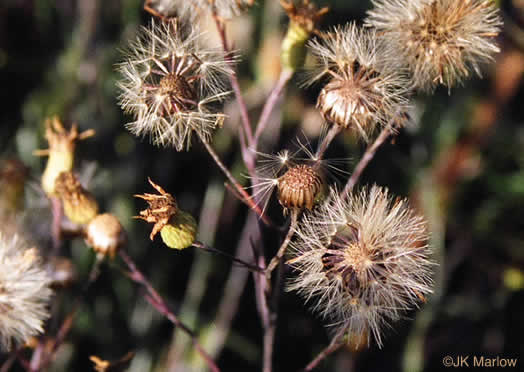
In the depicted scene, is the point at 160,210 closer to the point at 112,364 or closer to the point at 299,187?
the point at 299,187

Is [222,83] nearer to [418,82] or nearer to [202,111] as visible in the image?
[202,111]

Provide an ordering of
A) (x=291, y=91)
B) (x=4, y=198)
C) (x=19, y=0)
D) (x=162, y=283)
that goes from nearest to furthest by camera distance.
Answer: (x=4, y=198) → (x=162, y=283) → (x=291, y=91) → (x=19, y=0)

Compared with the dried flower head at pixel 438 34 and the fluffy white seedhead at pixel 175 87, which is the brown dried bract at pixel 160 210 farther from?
the dried flower head at pixel 438 34

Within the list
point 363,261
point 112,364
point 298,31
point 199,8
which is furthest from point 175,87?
point 112,364

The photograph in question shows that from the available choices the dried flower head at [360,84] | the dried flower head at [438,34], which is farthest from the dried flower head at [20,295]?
the dried flower head at [438,34]

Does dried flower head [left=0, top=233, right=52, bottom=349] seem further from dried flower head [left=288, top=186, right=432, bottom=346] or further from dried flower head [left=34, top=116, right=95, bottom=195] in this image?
dried flower head [left=288, top=186, right=432, bottom=346]

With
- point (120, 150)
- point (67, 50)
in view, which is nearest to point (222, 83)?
point (120, 150)
